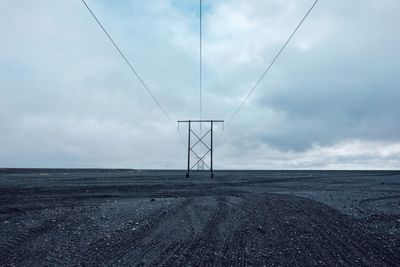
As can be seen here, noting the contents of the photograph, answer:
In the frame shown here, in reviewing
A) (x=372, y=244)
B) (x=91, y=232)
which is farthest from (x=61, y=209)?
(x=372, y=244)

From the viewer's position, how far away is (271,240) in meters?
10.5

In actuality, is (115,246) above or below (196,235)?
below

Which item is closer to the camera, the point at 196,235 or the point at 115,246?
the point at 115,246

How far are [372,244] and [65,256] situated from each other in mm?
7295

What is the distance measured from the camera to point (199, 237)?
35.8 feet

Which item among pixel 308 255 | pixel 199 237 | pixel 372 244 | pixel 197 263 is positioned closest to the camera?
pixel 197 263

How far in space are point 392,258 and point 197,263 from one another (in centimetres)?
422

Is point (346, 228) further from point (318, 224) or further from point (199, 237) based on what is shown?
point (199, 237)

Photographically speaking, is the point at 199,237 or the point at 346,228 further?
the point at 346,228

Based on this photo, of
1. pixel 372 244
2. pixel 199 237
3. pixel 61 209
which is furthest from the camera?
pixel 61 209

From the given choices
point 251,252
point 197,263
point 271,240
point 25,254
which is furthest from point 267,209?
point 25,254

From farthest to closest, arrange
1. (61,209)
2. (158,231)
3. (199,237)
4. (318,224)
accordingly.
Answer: (61,209) < (318,224) < (158,231) < (199,237)

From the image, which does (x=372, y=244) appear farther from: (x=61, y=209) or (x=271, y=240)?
(x=61, y=209)

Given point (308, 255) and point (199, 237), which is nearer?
point (308, 255)
